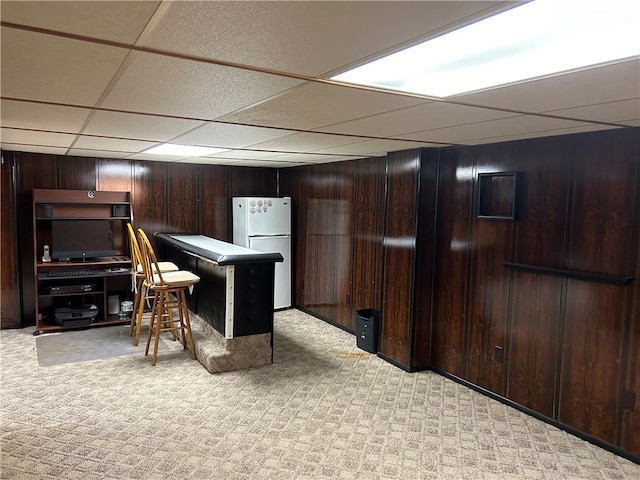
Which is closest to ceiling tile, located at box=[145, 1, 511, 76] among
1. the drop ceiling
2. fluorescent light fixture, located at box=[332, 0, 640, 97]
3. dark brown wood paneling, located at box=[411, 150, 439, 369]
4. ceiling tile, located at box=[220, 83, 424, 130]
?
the drop ceiling

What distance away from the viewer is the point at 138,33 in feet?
4.22

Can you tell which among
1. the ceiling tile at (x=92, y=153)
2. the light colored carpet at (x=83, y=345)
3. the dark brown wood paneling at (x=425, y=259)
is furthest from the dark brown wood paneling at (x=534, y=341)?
the ceiling tile at (x=92, y=153)

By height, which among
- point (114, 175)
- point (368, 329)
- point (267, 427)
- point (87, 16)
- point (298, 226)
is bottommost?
point (267, 427)

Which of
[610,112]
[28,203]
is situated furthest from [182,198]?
[610,112]

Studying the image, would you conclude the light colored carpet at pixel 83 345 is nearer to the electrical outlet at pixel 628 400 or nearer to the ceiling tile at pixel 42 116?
the ceiling tile at pixel 42 116

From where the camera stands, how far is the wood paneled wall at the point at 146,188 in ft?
17.2

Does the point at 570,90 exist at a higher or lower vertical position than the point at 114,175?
higher

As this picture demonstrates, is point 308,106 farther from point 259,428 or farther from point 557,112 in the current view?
point 259,428

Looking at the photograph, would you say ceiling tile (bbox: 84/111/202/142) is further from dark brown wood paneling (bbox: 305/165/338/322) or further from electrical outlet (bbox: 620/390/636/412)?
electrical outlet (bbox: 620/390/636/412)

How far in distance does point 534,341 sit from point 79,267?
4.91 meters

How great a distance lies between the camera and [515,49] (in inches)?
61.2

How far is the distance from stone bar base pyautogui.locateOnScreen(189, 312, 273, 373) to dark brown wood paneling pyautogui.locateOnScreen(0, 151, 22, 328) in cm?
247

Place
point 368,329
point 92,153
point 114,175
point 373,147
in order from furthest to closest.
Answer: point 114,175
point 92,153
point 368,329
point 373,147

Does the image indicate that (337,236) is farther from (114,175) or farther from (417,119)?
(417,119)
